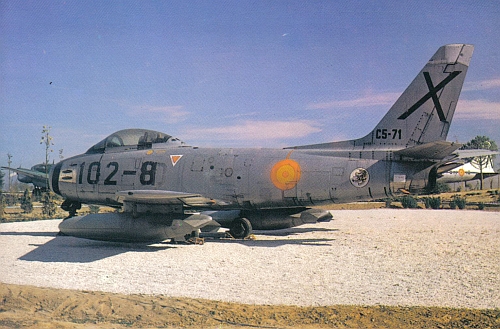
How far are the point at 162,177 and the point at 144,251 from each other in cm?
268

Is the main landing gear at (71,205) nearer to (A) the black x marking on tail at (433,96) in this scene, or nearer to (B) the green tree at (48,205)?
(A) the black x marking on tail at (433,96)

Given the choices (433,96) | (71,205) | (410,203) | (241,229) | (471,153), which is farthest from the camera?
(410,203)

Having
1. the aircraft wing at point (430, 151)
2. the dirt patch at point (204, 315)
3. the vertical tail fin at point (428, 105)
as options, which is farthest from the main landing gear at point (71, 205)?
the aircraft wing at point (430, 151)

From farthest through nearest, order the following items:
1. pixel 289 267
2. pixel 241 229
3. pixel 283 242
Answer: pixel 241 229, pixel 283 242, pixel 289 267

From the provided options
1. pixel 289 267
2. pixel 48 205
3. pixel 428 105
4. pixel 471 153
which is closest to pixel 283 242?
pixel 289 267

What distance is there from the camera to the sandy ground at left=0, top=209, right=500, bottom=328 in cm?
627

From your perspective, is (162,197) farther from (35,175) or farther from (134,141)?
(35,175)

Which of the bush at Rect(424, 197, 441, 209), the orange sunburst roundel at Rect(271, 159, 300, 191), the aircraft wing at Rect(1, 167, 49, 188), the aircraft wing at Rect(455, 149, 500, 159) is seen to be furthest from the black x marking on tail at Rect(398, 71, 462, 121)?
the bush at Rect(424, 197, 441, 209)

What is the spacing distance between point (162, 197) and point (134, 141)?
13.7ft

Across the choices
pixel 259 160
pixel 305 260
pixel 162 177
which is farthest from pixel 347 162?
pixel 162 177

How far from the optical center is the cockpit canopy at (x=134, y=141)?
14.5m

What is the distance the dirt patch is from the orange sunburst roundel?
20.5 feet

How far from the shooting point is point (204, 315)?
249 inches

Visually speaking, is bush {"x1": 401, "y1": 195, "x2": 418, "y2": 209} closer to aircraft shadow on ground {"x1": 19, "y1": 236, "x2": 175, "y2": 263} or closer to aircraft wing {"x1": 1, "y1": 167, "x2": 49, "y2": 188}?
aircraft shadow on ground {"x1": 19, "y1": 236, "x2": 175, "y2": 263}
